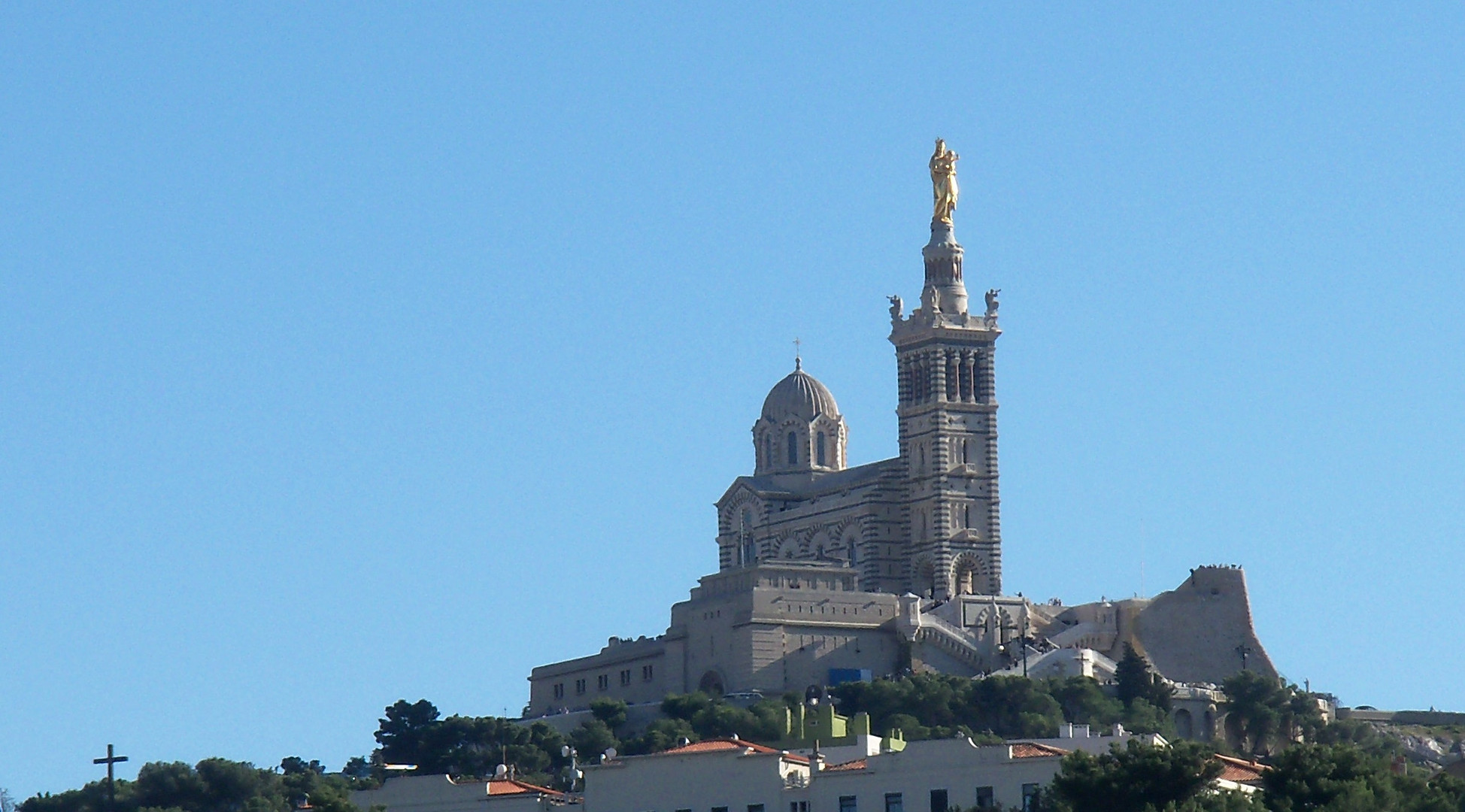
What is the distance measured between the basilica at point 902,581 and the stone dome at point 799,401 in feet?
0.36

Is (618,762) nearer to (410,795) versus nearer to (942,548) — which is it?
(410,795)

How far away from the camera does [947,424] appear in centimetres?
18025

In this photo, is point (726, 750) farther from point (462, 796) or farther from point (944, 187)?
point (944, 187)

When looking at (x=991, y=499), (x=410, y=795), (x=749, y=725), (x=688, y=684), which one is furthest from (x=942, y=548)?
(x=410, y=795)

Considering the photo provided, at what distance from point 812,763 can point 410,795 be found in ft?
39.6

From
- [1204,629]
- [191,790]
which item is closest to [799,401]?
[1204,629]

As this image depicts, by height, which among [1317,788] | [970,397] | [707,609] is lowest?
[1317,788]

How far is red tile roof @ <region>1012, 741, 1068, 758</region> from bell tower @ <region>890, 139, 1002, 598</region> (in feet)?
262

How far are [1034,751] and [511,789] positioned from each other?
15.3 metres

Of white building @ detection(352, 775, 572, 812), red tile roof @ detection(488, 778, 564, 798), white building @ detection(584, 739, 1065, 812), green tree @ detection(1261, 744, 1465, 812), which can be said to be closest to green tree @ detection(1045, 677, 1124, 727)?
red tile roof @ detection(488, 778, 564, 798)

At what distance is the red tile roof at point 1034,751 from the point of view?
309ft

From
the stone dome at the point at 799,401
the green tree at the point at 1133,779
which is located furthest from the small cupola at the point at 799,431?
the green tree at the point at 1133,779

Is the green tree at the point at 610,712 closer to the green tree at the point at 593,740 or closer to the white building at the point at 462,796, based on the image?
the green tree at the point at 593,740

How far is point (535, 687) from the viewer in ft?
587
